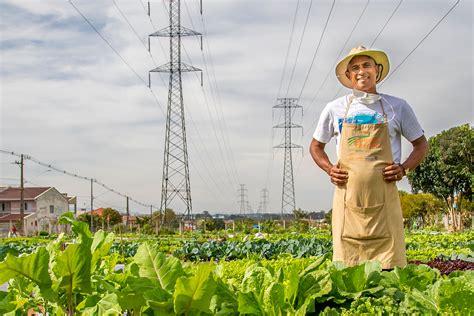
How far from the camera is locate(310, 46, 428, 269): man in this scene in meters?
4.18

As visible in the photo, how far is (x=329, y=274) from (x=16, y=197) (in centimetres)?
9296

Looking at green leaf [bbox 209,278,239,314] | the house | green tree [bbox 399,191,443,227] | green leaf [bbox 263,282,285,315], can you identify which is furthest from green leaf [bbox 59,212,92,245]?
the house

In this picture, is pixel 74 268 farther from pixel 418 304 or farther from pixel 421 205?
pixel 421 205

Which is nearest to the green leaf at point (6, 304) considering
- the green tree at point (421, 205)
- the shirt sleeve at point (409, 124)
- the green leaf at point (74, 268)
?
the green leaf at point (74, 268)

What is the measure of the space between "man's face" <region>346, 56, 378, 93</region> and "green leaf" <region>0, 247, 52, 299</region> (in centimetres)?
304

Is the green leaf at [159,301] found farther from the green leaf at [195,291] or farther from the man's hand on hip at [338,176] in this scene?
the man's hand on hip at [338,176]

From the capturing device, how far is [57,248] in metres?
1.93

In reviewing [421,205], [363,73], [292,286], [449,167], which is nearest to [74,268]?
[292,286]

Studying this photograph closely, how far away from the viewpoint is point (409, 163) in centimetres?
435

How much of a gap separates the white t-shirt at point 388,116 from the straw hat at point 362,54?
0.19m

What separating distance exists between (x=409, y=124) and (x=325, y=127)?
0.57 m

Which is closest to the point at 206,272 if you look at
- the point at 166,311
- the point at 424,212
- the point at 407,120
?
the point at 166,311

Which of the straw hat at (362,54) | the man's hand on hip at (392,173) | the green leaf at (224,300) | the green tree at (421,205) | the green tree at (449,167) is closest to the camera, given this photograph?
the green leaf at (224,300)

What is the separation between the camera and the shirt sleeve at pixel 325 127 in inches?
178
